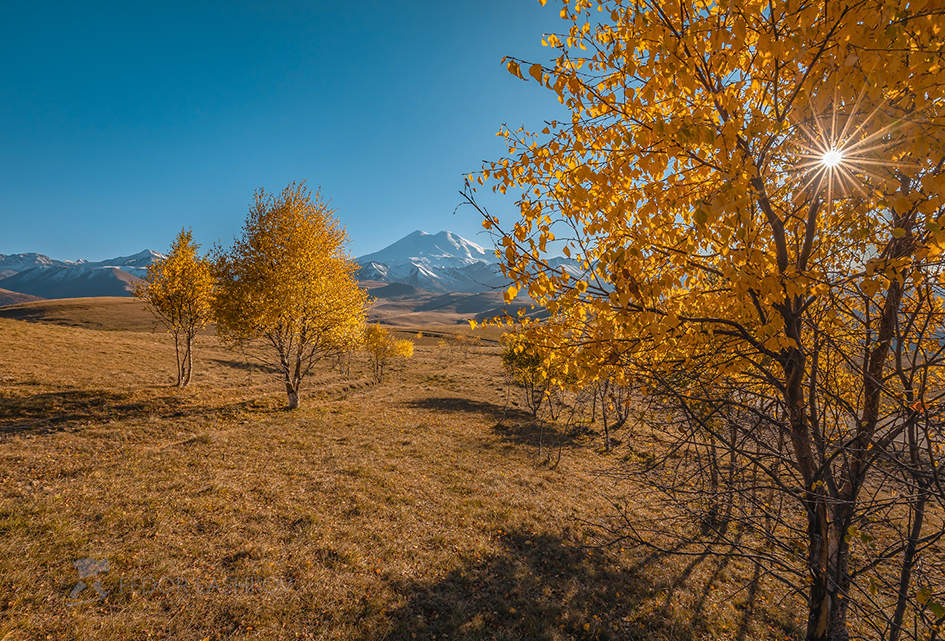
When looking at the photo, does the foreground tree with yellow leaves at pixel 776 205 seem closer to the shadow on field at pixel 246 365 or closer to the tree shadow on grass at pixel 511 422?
the tree shadow on grass at pixel 511 422

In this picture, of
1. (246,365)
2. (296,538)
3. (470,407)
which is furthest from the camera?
(246,365)

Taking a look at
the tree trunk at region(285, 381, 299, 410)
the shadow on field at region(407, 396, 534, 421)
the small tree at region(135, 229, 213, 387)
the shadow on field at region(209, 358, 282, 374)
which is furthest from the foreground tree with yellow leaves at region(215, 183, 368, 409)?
the shadow on field at region(209, 358, 282, 374)

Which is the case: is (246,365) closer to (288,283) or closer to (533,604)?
(288,283)

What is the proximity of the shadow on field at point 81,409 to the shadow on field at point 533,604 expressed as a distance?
14.6 m

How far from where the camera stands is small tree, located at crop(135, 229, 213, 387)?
20875 mm

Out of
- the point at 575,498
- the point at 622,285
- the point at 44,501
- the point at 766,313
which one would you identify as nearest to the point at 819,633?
the point at 766,313

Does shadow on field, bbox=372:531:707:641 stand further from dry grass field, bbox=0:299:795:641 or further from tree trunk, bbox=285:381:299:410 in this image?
tree trunk, bbox=285:381:299:410

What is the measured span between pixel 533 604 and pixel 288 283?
16.9 meters

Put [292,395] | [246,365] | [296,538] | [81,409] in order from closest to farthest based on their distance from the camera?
[296,538] < [81,409] < [292,395] < [246,365]

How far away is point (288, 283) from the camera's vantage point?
58.3ft

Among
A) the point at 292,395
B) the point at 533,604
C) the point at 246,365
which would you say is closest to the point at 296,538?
the point at 533,604

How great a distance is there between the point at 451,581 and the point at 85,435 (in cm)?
1395

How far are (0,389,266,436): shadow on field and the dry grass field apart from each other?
120 mm

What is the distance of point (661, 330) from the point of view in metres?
3.12
